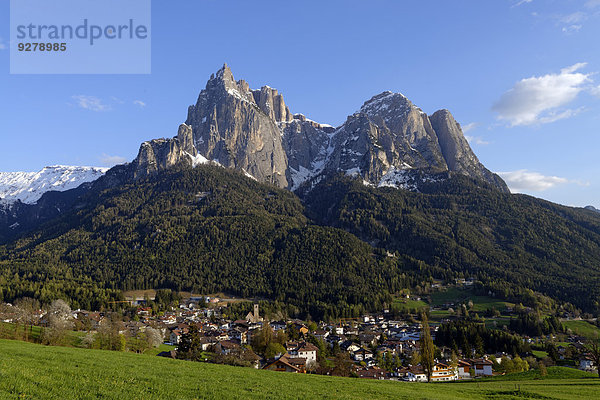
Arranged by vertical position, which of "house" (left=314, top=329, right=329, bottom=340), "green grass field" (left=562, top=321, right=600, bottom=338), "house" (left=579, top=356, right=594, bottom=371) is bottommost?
"green grass field" (left=562, top=321, right=600, bottom=338)

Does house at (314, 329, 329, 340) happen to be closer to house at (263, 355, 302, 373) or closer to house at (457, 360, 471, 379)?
house at (457, 360, 471, 379)

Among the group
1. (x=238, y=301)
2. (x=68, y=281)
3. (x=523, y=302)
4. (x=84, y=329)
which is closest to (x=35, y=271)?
(x=68, y=281)

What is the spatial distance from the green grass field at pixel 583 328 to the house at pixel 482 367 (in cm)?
6506

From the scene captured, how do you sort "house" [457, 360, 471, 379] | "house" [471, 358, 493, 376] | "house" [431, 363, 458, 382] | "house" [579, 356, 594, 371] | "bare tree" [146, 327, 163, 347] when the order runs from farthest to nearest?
"house" [471, 358, 493, 376] < "house" [579, 356, 594, 371] < "house" [457, 360, 471, 379] < "bare tree" [146, 327, 163, 347] < "house" [431, 363, 458, 382]

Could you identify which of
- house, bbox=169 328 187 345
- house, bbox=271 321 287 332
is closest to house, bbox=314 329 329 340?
house, bbox=271 321 287 332

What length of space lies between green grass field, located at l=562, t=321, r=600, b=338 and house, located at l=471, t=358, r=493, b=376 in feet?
213

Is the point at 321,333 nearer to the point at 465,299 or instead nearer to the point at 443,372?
the point at 443,372

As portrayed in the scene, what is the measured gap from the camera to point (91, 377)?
21953 mm

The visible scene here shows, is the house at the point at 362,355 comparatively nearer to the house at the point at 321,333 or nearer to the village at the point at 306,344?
the village at the point at 306,344

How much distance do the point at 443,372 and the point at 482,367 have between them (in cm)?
1356

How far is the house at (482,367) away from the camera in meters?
91.2

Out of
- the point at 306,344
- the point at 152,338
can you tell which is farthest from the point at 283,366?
the point at 152,338

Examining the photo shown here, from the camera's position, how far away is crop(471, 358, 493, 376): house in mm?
91250

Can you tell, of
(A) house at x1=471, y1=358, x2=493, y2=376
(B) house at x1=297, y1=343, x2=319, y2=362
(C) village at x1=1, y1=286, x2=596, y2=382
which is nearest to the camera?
(C) village at x1=1, y1=286, x2=596, y2=382
